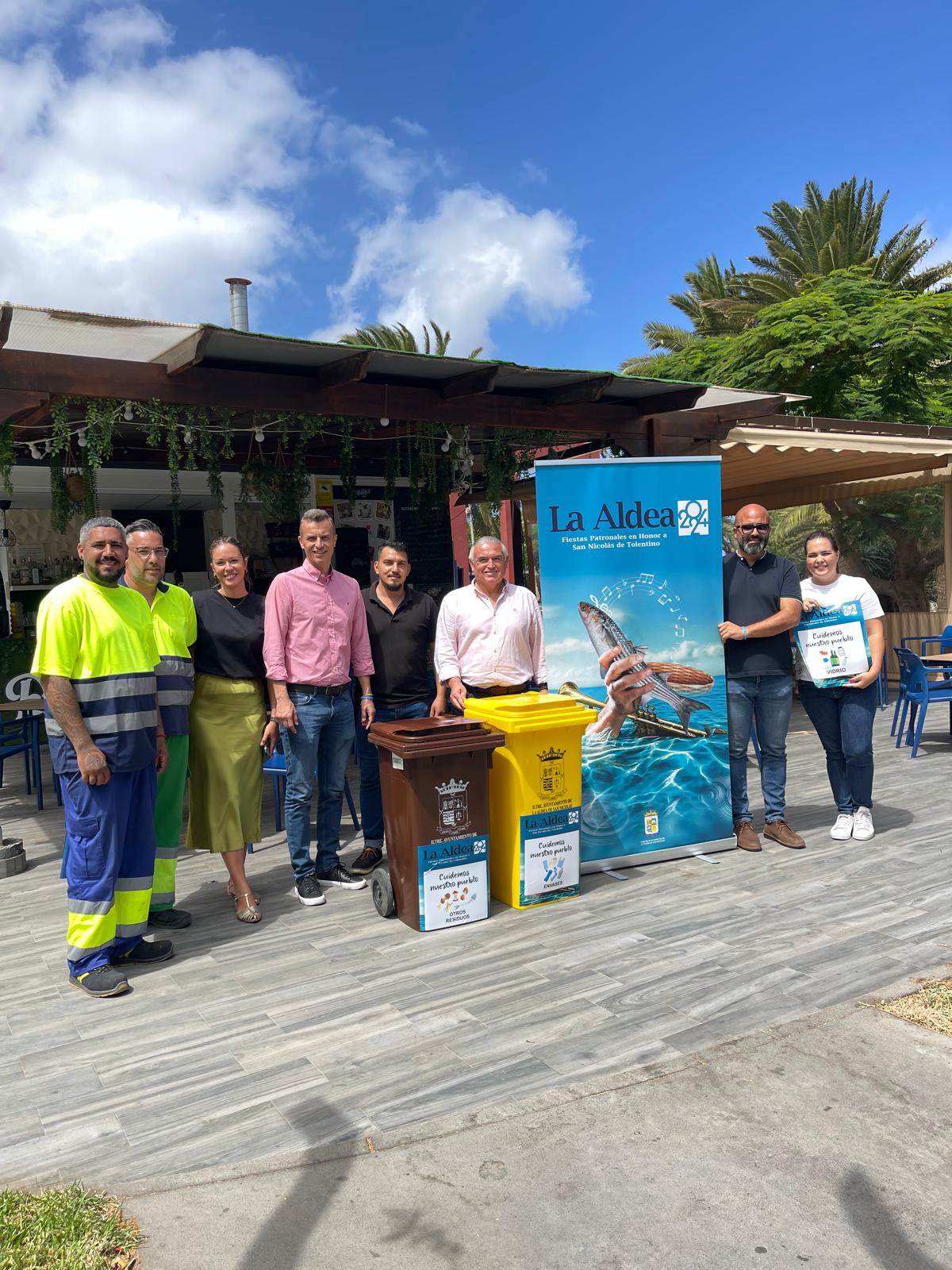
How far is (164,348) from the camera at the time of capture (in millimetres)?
5484

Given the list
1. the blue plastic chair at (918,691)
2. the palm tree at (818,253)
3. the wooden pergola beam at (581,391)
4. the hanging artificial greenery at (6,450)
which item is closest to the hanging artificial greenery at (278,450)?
the hanging artificial greenery at (6,450)

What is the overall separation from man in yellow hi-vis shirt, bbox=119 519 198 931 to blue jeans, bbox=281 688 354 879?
49cm

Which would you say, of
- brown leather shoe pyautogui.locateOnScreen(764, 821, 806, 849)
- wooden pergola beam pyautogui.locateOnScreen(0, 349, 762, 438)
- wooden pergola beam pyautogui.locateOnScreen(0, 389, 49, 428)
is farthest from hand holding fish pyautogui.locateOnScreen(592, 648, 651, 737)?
wooden pergola beam pyautogui.locateOnScreen(0, 389, 49, 428)

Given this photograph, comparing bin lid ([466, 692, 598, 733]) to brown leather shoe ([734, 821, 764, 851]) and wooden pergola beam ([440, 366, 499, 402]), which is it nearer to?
brown leather shoe ([734, 821, 764, 851])

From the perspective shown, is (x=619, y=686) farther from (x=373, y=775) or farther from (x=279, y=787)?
(x=279, y=787)

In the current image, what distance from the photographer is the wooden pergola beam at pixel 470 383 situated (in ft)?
20.6

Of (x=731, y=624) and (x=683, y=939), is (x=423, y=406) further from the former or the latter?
(x=683, y=939)

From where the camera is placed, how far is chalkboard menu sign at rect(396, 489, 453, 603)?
11595 millimetres

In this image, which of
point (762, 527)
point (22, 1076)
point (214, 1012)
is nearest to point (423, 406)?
point (762, 527)

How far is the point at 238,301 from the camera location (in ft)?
34.5

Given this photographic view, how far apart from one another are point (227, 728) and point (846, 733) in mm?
3322

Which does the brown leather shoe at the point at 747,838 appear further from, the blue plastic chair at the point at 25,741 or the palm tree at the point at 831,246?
the palm tree at the point at 831,246

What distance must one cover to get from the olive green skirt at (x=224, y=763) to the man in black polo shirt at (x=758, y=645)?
8.37 feet

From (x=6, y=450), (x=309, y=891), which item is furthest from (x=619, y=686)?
(x=6, y=450)
